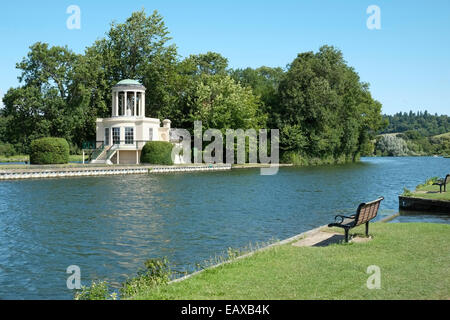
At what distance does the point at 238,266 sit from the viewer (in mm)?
9133

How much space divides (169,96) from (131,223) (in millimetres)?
50388

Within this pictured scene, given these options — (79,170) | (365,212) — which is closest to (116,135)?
(79,170)

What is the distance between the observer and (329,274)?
324 inches

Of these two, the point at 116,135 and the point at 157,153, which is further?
the point at 116,135

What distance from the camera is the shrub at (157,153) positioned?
2063 inches

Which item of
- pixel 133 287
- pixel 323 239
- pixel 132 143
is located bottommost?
pixel 133 287

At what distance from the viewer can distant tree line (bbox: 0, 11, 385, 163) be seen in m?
59.3

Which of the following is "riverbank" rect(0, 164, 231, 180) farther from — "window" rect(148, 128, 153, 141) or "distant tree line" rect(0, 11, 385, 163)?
"distant tree line" rect(0, 11, 385, 163)

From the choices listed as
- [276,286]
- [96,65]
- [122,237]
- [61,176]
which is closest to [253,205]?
[122,237]

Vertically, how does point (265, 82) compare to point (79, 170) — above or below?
above

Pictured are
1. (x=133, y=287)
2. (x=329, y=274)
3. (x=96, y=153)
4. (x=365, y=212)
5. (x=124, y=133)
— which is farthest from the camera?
(x=124, y=133)

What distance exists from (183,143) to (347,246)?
49.3m

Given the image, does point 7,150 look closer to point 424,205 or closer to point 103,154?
point 103,154
